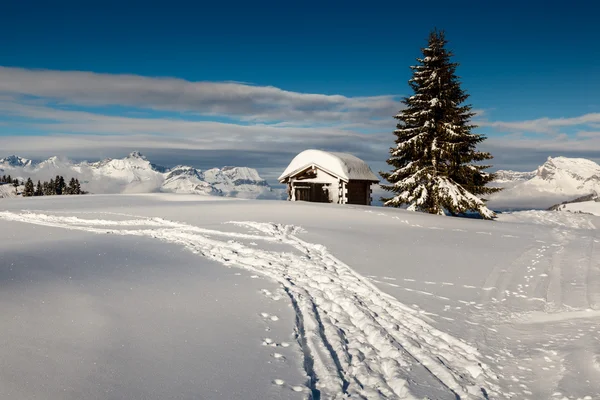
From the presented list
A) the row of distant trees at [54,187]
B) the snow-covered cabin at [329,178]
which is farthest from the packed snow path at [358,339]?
the row of distant trees at [54,187]

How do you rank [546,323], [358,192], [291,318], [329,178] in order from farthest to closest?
1. [358,192]
2. [329,178]
3. [546,323]
4. [291,318]

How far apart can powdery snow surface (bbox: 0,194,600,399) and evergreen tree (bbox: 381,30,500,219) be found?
10707 mm

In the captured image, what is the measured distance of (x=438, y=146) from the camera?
25.6m

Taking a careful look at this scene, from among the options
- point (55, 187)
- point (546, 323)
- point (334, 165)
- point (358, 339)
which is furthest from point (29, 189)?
point (546, 323)

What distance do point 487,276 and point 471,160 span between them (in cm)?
1660

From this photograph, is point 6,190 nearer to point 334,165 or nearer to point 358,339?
point 334,165

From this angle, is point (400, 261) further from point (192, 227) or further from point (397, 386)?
point (192, 227)

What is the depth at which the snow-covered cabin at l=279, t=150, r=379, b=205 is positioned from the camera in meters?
30.6

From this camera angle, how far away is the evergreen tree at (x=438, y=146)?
24.9 metres

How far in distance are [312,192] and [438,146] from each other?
38.8ft

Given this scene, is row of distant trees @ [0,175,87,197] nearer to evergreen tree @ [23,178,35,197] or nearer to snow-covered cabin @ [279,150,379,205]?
evergreen tree @ [23,178,35,197]

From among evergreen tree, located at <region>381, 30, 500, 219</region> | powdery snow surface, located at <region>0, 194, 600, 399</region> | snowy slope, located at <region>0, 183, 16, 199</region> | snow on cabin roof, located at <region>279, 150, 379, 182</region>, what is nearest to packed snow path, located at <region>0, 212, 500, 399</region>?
powdery snow surface, located at <region>0, 194, 600, 399</region>

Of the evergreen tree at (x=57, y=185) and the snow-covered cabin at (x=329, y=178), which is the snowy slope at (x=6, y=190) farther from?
the snow-covered cabin at (x=329, y=178)

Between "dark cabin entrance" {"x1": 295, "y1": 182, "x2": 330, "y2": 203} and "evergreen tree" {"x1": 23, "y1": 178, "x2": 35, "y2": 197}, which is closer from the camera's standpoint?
"dark cabin entrance" {"x1": 295, "y1": 182, "x2": 330, "y2": 203}
